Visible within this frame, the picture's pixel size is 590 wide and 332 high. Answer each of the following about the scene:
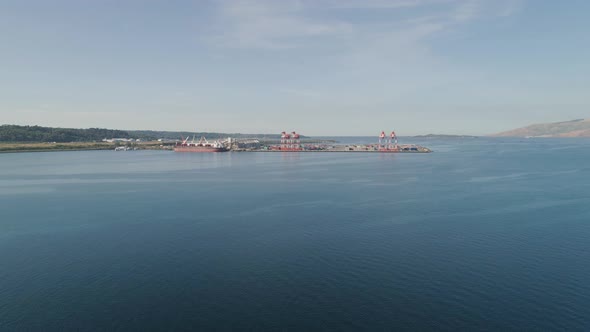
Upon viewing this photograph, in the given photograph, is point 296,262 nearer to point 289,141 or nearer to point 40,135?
point 289,141

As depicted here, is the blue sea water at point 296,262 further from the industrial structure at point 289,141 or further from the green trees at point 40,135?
the green trees at point 40,135

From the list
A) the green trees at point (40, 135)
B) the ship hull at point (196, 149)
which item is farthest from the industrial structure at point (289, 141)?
the green trees at point (40, 135)

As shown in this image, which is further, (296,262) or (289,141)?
(289,141)

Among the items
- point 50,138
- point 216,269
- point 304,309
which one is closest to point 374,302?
point 304,309

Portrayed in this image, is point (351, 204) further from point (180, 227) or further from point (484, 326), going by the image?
point (484, 326)

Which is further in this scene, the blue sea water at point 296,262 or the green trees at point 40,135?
the green trees at point 40,135

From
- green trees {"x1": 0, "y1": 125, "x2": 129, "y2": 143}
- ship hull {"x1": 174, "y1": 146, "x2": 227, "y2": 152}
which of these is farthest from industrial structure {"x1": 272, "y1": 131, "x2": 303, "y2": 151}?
green trees {"x1": 0, "y1": 125, "x2": 129, "y2": 143}

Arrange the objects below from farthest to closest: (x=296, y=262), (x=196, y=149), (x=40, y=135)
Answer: (x=40, y=135) → (x=196, y=149) → (x=296, y=262)

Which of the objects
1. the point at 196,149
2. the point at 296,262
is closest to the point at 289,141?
the point at 196,149
